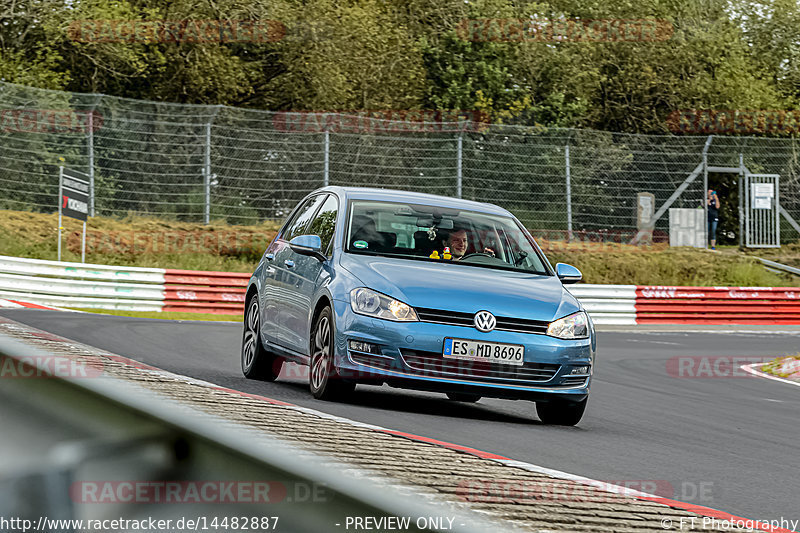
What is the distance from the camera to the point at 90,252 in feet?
88.0

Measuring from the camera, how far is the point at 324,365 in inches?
331

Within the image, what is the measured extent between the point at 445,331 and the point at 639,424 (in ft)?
7.86

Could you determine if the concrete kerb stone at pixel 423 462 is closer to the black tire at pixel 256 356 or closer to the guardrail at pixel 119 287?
the black tire at pixel 256 356

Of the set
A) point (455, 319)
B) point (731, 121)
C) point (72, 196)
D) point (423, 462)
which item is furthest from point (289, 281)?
point (731, 121)

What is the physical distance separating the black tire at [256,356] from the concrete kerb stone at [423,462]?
324 cm

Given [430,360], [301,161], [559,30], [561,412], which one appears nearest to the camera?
[430,360]

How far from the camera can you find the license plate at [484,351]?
8.02 m

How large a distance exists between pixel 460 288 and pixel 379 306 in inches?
24.0

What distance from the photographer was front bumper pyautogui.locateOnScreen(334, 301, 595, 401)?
8.01 meters

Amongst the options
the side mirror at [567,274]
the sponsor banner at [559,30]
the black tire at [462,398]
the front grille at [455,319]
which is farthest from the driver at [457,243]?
the sponsor banner at [559,30]

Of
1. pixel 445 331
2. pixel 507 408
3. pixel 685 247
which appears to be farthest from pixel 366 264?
pixel 685 247

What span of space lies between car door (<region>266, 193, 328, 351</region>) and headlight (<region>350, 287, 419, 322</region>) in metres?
0.88

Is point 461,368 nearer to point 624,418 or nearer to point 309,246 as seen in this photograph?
point 309,246

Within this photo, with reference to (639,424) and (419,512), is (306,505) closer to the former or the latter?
(419,512)
